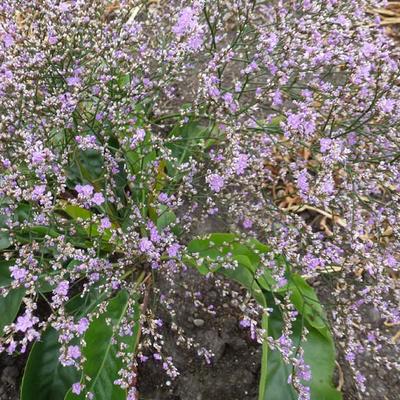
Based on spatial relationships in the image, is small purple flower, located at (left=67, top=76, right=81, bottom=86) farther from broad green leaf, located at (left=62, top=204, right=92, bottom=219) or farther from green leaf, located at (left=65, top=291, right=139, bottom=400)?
green leaf, located at (left=65, top=291, right=139, bottom=400)

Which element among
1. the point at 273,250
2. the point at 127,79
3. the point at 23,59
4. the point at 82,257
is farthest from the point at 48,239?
the point at 127,79

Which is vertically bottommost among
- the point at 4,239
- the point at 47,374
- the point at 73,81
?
the point at 47,374

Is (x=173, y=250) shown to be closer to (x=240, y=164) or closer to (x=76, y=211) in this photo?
(x=240, y=164)

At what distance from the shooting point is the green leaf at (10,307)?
222cm

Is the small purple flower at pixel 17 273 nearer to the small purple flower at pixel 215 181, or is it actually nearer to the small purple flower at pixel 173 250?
the small purple flower at pixel 173 250

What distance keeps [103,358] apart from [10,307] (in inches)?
19.0

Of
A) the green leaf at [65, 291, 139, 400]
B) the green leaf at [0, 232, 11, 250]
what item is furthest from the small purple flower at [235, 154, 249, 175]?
the green leaf at [0, 232, 11, 250]

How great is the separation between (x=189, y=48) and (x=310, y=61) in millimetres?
526

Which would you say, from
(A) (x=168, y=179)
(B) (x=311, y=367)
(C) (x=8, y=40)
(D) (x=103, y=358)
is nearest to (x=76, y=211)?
(A) (x=168, y=179)

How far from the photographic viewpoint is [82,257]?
Answer: 182 centimetres

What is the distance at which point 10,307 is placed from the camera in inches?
88.0

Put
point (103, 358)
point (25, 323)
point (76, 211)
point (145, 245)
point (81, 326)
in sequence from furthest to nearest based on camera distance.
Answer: point (76, 211) → point (103, 358) → point (145, 245) → point (81, 326) → point (25, 323)

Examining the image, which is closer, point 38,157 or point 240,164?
point 38,157

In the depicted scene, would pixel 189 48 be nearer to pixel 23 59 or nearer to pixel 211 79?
pixel 211 79
